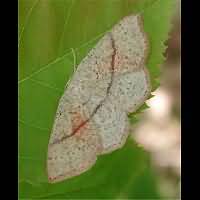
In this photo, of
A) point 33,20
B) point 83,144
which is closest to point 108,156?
point 83,144

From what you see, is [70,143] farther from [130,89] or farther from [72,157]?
[130,89]

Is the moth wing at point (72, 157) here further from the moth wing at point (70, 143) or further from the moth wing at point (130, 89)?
the moth wing at point (130, 89)

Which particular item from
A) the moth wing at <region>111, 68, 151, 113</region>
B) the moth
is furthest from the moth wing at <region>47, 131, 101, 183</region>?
the moth wing at <region>111, 68, 151, 113</region>

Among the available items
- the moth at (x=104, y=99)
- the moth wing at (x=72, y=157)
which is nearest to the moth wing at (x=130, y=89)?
the moth at (x=104, y=99)

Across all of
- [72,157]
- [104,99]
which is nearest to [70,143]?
[72,157]
